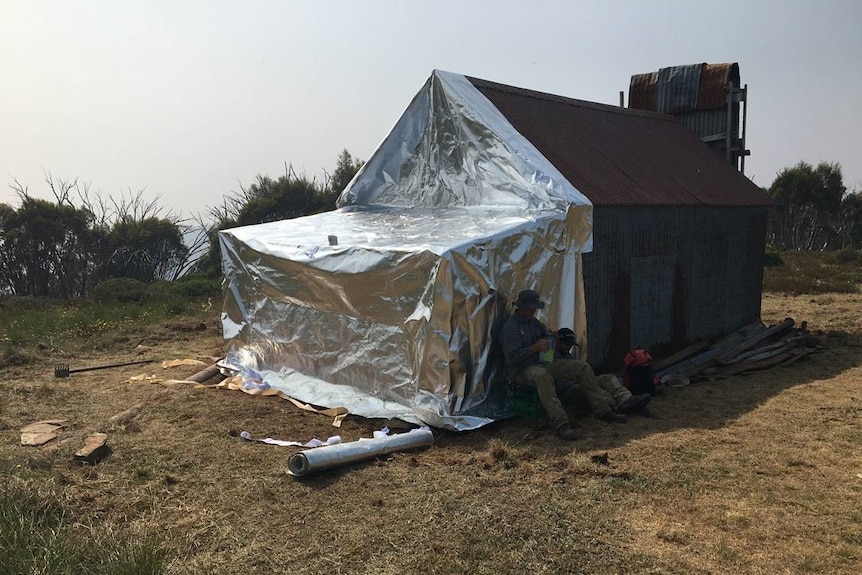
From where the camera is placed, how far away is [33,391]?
7.73 m

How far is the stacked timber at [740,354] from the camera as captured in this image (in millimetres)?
8570

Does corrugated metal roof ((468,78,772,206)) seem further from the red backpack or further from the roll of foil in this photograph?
the roll of foil

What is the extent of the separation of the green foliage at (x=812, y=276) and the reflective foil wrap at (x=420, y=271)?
37.4ft

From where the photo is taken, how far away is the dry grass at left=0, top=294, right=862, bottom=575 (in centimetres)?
372

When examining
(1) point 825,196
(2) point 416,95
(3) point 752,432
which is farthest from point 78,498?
(1) point 825,196

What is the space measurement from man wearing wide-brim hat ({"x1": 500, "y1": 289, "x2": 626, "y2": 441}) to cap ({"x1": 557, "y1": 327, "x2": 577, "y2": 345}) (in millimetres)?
325

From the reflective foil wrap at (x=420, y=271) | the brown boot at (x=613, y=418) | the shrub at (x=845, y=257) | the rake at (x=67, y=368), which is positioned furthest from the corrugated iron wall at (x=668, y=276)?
the shrub at (x=845, y=257)

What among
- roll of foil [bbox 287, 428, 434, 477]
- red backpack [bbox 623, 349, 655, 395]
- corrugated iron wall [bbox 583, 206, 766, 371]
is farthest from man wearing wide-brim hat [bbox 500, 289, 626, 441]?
corrugated iron wall [bbox 583, 206, 766, 371]

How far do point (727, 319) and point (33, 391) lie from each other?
9.82 meters

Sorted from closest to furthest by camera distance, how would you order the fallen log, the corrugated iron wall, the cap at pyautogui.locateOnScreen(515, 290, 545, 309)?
the cap at pyautogui.locateOnScreen(515, 290, 545, 309) < the corrugated iron wall < the fallen log

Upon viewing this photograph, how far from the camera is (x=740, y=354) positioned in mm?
9156

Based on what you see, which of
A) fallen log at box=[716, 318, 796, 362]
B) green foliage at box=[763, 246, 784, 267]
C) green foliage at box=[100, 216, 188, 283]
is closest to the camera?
fallen log at box=[716, 318, 796, 362]

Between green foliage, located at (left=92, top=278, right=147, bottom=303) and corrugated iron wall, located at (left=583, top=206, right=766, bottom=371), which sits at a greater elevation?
corrugated iron wall, located at (left=583, top=206, right=766, bottom=371)

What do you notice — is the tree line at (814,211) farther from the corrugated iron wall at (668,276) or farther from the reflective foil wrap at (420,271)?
the reflective foil wrap at (420,271)
